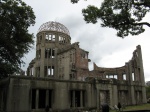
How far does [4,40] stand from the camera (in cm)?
2591

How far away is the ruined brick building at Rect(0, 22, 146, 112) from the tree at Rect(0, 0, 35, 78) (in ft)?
15.9

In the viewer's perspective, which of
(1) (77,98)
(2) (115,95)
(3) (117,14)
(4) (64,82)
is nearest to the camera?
(3) (117,14)

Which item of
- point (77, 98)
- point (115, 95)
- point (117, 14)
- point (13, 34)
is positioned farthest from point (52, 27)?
point (117, 14)

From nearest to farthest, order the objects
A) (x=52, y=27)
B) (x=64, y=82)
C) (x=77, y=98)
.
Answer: (x=64, y=82), (x=77, y=98), (x=52, y=27)

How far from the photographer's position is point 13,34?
27.9 meters

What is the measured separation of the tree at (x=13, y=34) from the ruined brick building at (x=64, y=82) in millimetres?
4849

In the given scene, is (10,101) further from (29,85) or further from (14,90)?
(29,85)

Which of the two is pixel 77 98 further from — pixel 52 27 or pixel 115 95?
pixel 52 27

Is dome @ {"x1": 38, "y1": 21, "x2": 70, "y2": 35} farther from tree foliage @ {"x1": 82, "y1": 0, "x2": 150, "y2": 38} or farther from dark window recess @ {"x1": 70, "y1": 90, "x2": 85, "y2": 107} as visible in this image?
tree foliage @ {"x1": 82, "y1": 0, "x2": 150, "y2": 38}

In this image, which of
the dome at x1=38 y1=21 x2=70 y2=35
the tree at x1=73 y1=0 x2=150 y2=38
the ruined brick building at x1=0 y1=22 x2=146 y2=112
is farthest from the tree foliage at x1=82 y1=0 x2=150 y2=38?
the dome at x1=38 y1=21 x2=70 y2=35

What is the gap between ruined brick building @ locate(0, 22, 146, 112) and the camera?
2294 cm

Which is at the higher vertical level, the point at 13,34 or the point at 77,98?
the point at 13,34

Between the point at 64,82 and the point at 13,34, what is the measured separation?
9.50m

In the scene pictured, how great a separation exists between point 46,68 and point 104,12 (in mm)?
32691
